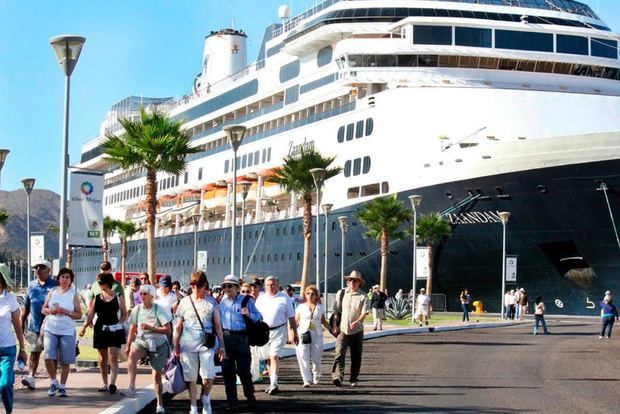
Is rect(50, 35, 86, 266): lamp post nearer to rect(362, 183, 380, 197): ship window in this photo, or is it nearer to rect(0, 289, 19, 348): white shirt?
rect(0, 289, 19, 348): white shirt

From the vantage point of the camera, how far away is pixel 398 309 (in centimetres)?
4244

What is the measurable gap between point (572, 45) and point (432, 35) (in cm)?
543

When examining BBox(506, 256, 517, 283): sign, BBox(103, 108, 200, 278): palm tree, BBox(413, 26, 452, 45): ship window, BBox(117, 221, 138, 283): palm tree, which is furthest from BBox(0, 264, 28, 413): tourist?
BBox(117, 221, 138, 283): palm tree

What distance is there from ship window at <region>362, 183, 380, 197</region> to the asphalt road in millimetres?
17947

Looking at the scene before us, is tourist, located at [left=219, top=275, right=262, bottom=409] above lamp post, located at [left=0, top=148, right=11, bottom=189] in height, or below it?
below

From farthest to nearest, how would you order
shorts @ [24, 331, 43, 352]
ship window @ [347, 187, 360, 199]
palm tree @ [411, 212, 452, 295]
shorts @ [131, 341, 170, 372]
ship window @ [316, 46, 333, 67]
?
ship window @ [316, 46, 333, 67] → ship window @ [347, 187, 360, 199] → palm tree @ [411, 212, 452, 295] → shorts @ [24, 331, 43, 352] → shorts @ [131, 341, 170, 372]

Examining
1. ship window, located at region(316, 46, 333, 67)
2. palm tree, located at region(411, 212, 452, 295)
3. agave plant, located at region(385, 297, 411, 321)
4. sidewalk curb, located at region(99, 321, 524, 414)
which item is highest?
ship window, located at region(316, 46, 333, 67)

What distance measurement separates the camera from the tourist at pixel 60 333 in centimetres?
1355

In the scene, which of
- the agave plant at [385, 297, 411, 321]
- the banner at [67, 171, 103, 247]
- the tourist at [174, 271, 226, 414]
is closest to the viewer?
the tourist at [174, 271, 226, 414]

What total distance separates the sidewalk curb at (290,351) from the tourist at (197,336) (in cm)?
81

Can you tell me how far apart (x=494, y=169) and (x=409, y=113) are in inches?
242

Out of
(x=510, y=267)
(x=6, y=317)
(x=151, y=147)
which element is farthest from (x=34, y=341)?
(x=510, y=267)

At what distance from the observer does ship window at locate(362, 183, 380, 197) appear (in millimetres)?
46219

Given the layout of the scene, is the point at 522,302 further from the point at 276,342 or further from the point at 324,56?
the point at 276,342
